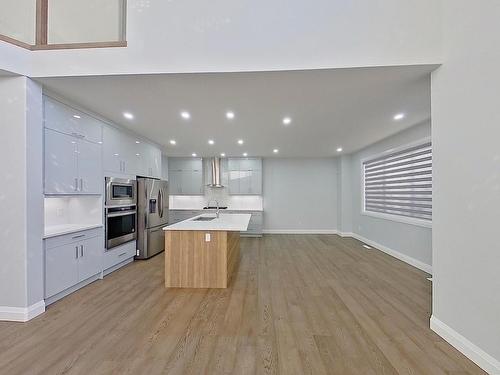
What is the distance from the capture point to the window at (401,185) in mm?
4367

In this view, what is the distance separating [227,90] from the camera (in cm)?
295

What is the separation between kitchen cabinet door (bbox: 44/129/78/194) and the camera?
302 centimetres

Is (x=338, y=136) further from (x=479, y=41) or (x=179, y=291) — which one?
(x=179, y=291)

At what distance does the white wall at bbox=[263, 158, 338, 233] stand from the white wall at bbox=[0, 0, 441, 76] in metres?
5.96

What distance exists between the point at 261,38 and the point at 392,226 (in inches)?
185

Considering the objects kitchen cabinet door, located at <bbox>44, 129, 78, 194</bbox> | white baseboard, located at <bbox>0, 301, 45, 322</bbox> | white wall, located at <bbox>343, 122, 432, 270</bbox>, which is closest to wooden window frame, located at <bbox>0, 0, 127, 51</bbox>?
kitchen cabinet door, located at <bbox>44, 129, 78, 194</bbox>

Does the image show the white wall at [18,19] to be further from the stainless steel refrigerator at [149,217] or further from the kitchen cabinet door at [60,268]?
the stainless steel refrigerator at [149,217]

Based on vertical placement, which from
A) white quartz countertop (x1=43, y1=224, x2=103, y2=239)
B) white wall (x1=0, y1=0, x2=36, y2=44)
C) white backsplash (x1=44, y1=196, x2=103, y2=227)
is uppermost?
white wall (x1=0, y1=0, x2=36, y2=44)

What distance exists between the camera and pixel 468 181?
214cm

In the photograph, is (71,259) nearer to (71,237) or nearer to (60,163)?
(71,237)

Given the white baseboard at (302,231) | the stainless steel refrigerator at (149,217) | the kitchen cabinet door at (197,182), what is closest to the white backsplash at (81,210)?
the stainless steel refrigerator at (149,217)

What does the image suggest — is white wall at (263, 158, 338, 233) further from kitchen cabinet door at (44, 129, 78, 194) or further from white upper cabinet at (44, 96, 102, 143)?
kitchen cabinet door at (44, 129, 78, 194)

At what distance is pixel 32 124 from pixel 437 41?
4.14 metres

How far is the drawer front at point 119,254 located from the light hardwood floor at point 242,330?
259 mm
